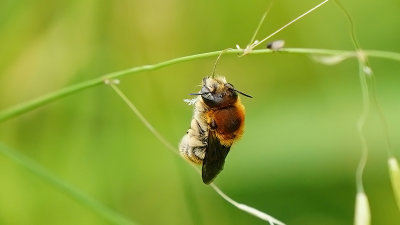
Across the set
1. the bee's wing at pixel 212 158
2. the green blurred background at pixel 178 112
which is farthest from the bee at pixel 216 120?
the green blurred background at pixel 178 112

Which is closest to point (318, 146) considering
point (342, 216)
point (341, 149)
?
point (341, 149)

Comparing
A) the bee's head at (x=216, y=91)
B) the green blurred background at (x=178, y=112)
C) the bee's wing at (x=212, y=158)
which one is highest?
the green blurred background at (x=178, y=112)

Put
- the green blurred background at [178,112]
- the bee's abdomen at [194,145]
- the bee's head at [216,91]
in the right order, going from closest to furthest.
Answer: the bee's head at [216,91] → the bee's abdomen at [194,145] → the green blurred background at [178,112]

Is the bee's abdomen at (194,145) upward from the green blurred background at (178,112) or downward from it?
downward

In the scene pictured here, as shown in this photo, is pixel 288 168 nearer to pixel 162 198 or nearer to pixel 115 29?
pixel 162 198

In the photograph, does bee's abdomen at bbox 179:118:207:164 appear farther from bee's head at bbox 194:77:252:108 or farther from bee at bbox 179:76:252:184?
bee's head at bbox 194:77:252:108

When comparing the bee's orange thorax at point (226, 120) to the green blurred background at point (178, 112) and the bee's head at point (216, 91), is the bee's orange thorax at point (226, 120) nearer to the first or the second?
the bee's head at point (216, 91)
